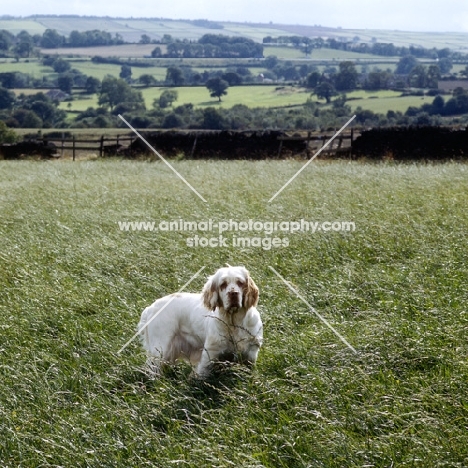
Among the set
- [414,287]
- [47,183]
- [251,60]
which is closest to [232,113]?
[47,183]

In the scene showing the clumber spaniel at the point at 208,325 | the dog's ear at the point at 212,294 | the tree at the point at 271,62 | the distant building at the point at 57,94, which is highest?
the tree at the point at 271,62

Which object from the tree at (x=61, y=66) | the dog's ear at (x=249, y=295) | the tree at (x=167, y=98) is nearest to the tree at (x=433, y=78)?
the tree at (x=167, y=98)

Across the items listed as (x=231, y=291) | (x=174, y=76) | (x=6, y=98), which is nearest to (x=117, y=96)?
(x=6, y=98)

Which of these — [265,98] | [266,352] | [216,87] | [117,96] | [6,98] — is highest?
[216,87]

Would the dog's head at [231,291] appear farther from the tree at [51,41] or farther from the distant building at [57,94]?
the tree at [51,41]

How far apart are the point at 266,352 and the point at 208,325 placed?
465 millimetres

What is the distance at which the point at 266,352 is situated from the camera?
17.9ft

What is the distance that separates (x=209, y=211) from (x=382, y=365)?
21.9ft

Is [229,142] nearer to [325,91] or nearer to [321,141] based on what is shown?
[321,141]

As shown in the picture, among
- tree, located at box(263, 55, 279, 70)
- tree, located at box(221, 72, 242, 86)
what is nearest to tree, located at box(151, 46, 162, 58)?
tree, located at box(263, 55, 279, 70)

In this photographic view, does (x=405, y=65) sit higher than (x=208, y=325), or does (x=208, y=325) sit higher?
(x=405, y=65)

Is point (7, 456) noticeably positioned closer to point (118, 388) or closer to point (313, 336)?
point (118, 388)

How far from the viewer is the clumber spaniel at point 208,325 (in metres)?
5.33

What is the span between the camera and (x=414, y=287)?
21.2ft
